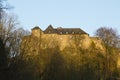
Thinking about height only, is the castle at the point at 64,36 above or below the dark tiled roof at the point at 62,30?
below

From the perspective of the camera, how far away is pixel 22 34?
62344mm

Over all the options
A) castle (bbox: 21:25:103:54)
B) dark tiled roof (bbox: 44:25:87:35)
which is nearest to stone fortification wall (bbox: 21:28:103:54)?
castle (bbox: 21:25:103:54)

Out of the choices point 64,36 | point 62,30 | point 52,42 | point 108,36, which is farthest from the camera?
point 62,30

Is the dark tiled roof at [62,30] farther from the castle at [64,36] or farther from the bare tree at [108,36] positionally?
the bare tree at [108,36]

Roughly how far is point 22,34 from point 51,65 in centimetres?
1056

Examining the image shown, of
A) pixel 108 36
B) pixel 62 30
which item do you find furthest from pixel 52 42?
pixel 62 30

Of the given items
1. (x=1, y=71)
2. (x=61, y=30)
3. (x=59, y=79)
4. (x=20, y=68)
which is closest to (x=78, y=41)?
(x=59, y=79)

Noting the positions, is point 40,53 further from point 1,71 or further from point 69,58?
point 1,71

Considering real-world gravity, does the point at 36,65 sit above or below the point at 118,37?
below

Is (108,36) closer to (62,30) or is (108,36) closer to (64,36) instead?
(64,36)

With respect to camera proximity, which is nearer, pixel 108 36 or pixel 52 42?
pixel 108 36

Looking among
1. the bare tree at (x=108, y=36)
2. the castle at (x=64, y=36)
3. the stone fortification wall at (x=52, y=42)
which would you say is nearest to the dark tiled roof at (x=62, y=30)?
the castle at (x=64, y=36)

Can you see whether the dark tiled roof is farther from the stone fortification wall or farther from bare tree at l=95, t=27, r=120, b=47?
bare tree at l=95, t=27, r=120, b=47

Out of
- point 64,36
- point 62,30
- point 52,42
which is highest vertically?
point 62,30
